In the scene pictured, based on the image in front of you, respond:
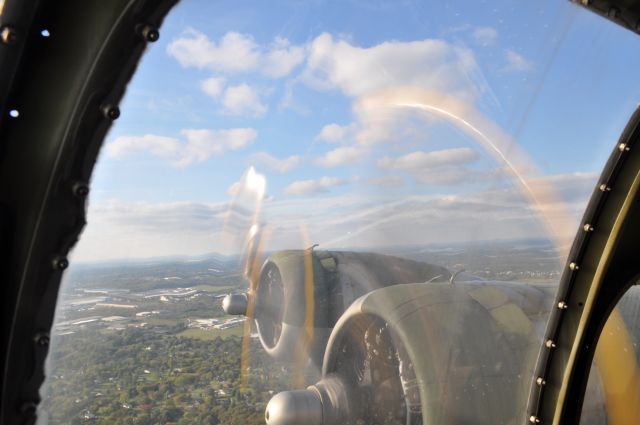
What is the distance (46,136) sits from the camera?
45.2 inches

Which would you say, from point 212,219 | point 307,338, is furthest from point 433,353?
point 212,219

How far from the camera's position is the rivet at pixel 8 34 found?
3.42 feet

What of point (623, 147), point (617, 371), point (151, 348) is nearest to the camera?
point (151, 348)

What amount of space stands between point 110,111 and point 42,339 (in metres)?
0.51

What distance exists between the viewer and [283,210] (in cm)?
170

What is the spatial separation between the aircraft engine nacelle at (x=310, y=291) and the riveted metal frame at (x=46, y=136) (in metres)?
0.64

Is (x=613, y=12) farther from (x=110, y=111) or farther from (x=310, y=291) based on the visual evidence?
(x=110, y=111)

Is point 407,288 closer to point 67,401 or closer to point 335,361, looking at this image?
point 335,361

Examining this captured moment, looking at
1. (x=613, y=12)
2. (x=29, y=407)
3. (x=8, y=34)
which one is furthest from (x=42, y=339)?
(x=613, y=12)

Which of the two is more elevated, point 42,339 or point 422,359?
point 42,339

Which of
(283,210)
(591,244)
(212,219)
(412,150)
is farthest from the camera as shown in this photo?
(591,244)

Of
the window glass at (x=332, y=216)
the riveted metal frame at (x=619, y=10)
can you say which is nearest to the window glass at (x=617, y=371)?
the window glass at (x=332, y=216)

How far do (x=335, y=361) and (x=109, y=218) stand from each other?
1.12 meters

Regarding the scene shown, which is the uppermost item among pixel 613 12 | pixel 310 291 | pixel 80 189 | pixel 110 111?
pixel 613 12
